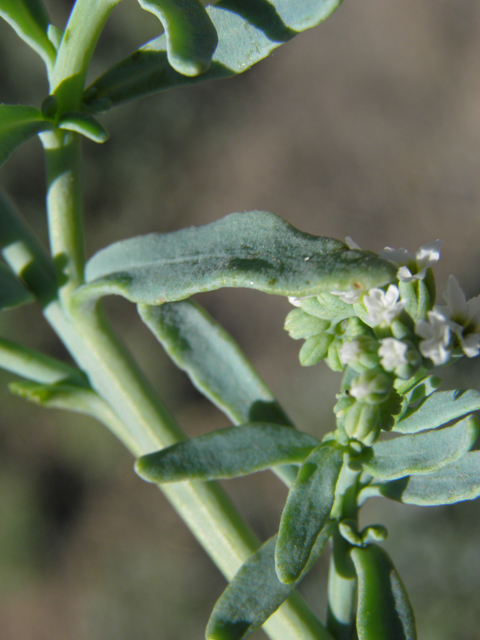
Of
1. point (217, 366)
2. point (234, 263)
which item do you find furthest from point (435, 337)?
point (217, 366)

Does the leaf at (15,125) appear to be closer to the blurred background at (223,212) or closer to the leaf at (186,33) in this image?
the leaf at (186,33)

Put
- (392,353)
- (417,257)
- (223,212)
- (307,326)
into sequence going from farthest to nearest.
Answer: (223,212), (307,326), (417,257), (392,353)

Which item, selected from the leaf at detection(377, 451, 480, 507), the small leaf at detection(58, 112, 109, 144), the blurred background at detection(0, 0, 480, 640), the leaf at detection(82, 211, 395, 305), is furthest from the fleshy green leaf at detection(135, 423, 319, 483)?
the blurred background at detection(0, 0, 480, 640)

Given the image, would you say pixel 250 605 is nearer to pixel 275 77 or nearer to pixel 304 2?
pixel 304 2

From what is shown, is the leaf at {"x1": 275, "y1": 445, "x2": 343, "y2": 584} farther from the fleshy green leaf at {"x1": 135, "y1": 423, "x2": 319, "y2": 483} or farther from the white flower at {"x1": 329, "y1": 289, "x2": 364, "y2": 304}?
the white flower at {"x1": 329, "y1": 289, "x2": 364, "y2": 304}

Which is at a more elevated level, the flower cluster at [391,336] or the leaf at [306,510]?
the flower cluster at [391,336]

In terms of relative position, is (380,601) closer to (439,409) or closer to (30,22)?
(439,409)

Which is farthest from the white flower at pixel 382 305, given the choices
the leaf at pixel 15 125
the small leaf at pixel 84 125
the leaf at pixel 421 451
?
the leaf at pixel 15 125
